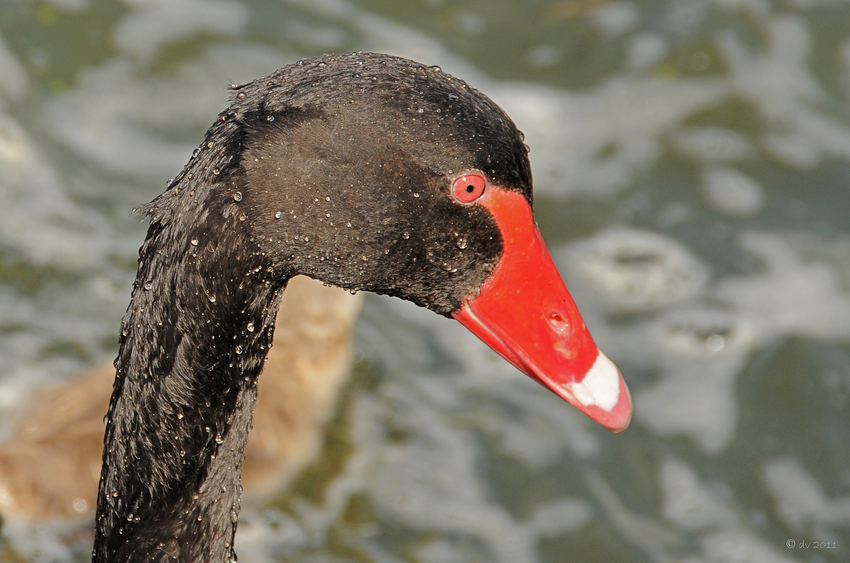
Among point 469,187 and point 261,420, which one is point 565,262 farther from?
point 469,187

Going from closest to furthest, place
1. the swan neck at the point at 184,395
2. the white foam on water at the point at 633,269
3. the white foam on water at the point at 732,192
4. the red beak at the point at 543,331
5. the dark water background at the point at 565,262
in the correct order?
the swan neck at the point at 184,395 < the red beak at the point at 543,331 < the dark water background at the point at 565,262 < the white foam on water at the point at 633,269 < the white foam on water at the point at 732,192

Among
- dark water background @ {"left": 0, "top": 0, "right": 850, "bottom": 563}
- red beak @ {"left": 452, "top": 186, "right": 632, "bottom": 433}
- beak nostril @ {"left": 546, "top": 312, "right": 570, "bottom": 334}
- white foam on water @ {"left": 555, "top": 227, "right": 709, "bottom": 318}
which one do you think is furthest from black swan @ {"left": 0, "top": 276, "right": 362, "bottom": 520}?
beak nostril @ {"left": 546, "top": 312, "right": 570, "bottom": 334}

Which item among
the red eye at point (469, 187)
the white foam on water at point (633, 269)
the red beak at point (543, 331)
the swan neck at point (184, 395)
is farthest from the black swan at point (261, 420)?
the red eye at point (469, 187)

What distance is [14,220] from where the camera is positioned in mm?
5734

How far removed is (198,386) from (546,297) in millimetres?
1091

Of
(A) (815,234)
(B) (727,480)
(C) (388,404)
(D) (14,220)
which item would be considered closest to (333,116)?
(C) (388,404)

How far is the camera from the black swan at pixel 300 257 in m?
2.57

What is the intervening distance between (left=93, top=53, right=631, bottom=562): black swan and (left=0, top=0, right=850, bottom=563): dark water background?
5.49 ft

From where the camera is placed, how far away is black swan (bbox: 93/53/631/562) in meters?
2.57

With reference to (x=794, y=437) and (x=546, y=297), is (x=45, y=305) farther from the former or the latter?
(x=794, y=437)

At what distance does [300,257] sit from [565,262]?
11.5 ft

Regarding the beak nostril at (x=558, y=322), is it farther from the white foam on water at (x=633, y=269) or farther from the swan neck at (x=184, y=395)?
the white foam on water at (x=633, y=269)

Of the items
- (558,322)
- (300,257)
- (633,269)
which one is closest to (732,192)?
(633,269)

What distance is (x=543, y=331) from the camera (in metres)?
2.97
